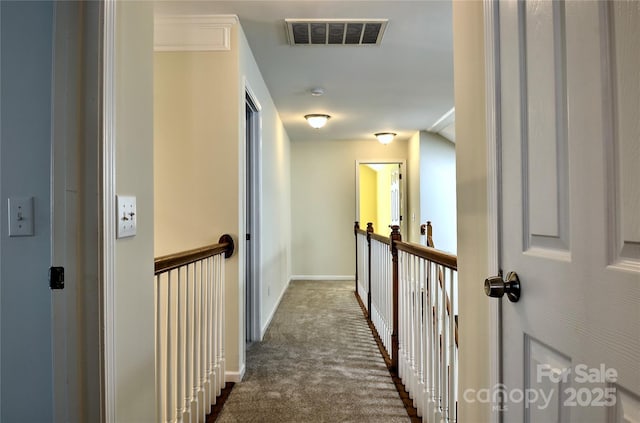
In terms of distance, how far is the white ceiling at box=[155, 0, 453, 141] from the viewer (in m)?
2.38

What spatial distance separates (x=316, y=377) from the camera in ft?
8.26

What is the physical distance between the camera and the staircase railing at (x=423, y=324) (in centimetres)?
160

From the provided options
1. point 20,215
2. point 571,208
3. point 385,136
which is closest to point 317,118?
point 385,136

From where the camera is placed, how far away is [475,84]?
4.01 feet

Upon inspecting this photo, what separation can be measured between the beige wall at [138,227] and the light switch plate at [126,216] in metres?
0.02

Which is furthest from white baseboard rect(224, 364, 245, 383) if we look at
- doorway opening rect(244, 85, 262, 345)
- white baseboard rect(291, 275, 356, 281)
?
white baseboard rect(291, 275, 356, 281)

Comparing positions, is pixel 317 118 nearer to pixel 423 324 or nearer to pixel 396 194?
pixel 396 194

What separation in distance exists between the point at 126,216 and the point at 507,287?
3.35 feet

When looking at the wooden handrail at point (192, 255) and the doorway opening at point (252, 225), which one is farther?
the doorway opening at point (252, 225)

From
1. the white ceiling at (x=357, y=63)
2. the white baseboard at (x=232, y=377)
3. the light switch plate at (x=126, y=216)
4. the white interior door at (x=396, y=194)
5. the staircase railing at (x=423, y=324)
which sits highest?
the white ceiling at (x=357, y=63)

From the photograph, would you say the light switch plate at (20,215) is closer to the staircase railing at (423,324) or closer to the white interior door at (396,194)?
the staircase railing at (423,324)

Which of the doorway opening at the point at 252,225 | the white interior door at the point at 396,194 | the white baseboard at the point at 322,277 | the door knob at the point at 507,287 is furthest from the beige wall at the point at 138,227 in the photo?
the white interior door at the point at 396,194

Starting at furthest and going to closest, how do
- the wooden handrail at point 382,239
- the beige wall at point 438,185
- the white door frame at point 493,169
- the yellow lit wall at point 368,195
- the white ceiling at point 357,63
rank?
the yellow lit wall at point 368,195 → the beige wall at point 438,185 → the wooden handrail at point 382,239 → the white ceiling at point 357,63 → the white door frame at point 493,169

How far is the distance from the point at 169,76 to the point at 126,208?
1854 mm
